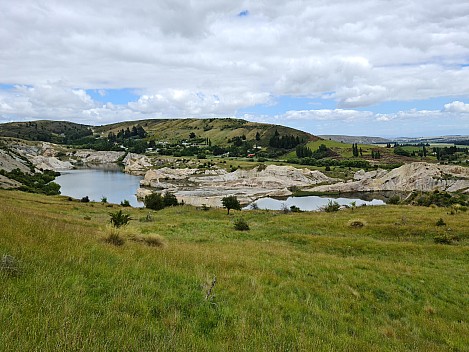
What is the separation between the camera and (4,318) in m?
4.23

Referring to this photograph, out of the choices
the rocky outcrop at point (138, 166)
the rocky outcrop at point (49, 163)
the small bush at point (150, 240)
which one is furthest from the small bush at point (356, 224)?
the rocky outcrop at point (49, 163)

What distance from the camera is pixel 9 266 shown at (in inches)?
224

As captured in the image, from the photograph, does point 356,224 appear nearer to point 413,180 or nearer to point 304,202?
point 304,202

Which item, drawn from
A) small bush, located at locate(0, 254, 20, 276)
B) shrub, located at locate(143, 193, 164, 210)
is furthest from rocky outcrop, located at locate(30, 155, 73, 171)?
small bush, located at locate(0, 254, 20, 276)

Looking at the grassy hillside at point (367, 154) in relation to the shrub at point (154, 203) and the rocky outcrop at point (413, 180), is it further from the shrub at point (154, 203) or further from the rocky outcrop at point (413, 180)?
the shrub at point (154, 203)

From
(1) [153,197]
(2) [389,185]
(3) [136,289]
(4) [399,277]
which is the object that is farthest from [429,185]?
(3) [136,289]

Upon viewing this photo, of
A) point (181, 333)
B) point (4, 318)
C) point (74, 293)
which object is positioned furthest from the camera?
point (74, 293)

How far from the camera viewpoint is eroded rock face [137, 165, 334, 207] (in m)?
93.0

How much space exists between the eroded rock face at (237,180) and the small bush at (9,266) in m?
80.7

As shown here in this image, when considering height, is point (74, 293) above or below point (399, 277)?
above

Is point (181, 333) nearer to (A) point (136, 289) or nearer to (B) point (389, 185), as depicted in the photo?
(A) point (136, 289)

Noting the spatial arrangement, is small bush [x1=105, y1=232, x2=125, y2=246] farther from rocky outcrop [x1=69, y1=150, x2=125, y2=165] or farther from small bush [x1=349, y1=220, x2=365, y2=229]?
rocky outcrop [x1=69, y1=150, x2=125, y2=165]

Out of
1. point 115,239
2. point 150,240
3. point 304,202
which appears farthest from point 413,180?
point 115,239

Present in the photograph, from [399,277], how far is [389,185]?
302 ft
